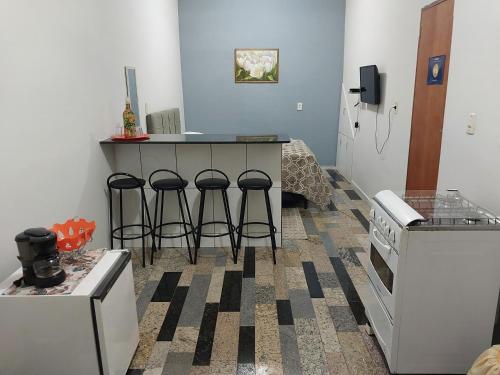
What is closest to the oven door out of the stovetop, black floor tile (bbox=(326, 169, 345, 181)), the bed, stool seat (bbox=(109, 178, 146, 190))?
the stovetop

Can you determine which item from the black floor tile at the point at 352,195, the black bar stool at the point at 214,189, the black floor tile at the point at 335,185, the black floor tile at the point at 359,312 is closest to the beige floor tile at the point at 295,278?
the black floor tile at the point at 359,312

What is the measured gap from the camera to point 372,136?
4.63 m

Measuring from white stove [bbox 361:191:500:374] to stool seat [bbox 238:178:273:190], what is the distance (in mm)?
1207

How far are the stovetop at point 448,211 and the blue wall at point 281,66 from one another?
446 centimetres

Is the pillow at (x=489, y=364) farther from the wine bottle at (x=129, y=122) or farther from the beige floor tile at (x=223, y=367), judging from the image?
the wine bottle at (x=129, y=122)

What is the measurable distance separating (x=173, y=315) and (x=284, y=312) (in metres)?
0.73

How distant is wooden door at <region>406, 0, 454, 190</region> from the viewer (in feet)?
9.09

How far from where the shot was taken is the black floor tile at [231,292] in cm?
Result: 257

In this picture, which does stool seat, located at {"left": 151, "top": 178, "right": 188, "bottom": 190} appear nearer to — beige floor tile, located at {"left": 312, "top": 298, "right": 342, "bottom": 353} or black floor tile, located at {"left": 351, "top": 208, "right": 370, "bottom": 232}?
beige floor tile, located at {"left": 312, "top": 298, "right": 342, "bottom": 353}

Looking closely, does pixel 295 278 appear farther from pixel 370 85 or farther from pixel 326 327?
pixel 370 85

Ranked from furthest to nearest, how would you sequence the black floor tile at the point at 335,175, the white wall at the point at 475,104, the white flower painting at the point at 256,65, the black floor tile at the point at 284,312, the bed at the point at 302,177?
the white flower painting at the point at 256,65 → the black floor tile at the point at 335,175 → the bed at the point at 302,177 → the black floor tile at the point at 284,312 → the white wall at the point at 475,104

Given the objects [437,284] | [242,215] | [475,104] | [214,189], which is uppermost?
[475,104]

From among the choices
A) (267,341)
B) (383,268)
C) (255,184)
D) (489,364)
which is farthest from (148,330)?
(489,364)

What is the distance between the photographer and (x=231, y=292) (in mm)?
2758
